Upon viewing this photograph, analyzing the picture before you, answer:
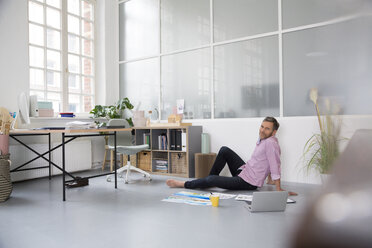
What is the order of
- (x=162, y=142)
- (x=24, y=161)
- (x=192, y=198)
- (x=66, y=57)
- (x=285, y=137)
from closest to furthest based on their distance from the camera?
(x=192, y=198) → (x=285, y=137) → (x=24, y=161) → (x=162, y=142) → (x=66, y=57)

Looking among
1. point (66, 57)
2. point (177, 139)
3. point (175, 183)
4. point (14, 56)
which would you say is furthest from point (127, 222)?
point (66, 57)

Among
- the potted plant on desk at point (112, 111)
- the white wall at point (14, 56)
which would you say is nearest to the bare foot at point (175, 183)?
the potted plant on desk at point (112, 111)

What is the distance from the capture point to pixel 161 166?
184 inches

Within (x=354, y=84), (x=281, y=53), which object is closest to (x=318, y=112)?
(x=354, y=84)

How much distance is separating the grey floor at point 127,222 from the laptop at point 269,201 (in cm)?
7

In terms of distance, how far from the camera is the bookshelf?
4371 millimetres

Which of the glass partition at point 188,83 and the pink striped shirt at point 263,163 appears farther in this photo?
the glass partition at point 188,83

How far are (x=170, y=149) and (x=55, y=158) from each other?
178cm

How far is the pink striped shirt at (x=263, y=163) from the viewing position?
3.04 m

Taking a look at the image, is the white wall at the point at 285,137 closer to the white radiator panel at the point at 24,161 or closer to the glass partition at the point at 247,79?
the glass partition at the point at 247,79

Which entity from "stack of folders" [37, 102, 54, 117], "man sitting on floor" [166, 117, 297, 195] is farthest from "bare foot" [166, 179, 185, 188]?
"stack of folders" [37, 102, 54, 117]

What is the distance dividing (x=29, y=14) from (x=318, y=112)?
4510 mm

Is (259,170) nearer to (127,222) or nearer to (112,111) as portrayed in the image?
(127,222)

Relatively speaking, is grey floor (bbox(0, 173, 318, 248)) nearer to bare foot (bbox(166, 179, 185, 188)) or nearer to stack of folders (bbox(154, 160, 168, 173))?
bare foot (bbox(166, 179, 185, 188))
